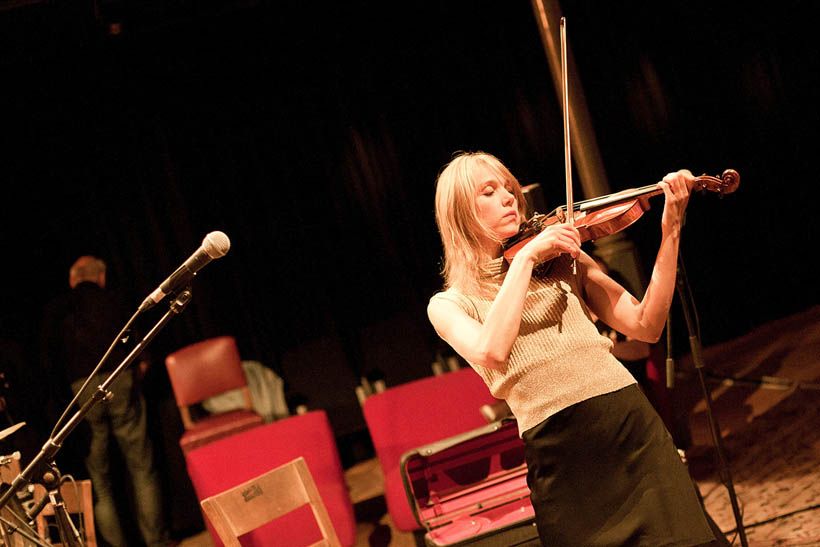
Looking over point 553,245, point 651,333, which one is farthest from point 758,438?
point 553,245

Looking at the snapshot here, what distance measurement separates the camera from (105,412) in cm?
416

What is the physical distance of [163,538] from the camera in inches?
166

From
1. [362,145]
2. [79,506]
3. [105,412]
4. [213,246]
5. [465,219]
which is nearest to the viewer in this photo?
[465,219]

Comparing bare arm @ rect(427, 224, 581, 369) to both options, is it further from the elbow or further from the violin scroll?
the violin scroll

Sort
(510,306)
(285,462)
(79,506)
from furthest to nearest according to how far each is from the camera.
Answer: (285,462) < (79,506) < (510,306)

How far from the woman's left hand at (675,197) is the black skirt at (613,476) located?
0.40 meters

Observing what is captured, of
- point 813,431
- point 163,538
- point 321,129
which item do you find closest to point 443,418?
point 813,431

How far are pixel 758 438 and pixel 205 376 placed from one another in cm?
330

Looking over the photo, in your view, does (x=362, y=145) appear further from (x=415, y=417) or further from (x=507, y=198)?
(x=507, y=198)

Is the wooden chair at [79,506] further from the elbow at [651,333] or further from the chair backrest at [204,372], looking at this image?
the elbow at [651,333]

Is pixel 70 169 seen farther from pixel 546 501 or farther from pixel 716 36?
pixel 716 36

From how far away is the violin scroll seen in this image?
174 centimetres

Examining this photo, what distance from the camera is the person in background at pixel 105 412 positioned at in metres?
4.14

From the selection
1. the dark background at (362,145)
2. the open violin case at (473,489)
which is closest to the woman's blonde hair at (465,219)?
the open violin case at (473,489)
